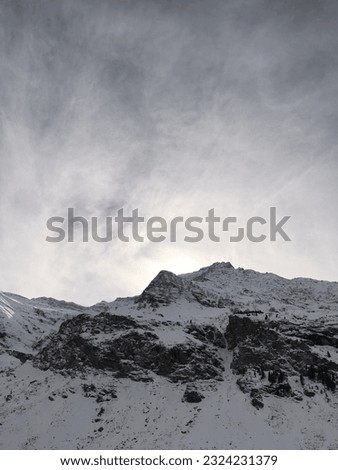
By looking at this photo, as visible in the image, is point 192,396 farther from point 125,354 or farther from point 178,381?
point 125,354

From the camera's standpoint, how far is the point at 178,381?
52781mm

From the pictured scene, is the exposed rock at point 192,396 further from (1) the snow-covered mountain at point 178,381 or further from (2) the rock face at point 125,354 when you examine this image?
(2) the rock face at point 125,354

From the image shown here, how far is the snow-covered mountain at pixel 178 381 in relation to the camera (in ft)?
141

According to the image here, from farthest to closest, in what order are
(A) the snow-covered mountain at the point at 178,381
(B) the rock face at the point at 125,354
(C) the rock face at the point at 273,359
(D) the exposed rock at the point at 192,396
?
(B) the rock face at the point at 125,354 → (C) the rock face at the point at 273,359 → (D) the exposed rock at the point at 192,396 → (A) the snow-covered mountain at the point at 178,381

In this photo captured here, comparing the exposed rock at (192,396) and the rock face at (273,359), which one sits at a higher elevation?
the rock face at (273,359)

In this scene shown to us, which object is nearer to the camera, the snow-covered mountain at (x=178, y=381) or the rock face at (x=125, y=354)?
the snow-covered mountain at (x=178, y=381)

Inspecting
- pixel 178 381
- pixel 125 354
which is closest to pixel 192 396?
pixel 178 381

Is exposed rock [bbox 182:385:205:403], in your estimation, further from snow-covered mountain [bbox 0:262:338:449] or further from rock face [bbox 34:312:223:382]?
rock face [bbox 34:312:223:382]

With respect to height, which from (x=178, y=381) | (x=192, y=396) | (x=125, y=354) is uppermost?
(x=125, y=354)

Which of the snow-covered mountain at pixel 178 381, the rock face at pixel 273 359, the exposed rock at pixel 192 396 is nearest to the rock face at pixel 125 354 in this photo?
the snow-covered mountain at pixel 178 381

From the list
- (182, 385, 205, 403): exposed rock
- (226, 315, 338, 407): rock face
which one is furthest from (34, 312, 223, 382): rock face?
(226, 315, 338, 407): rock face

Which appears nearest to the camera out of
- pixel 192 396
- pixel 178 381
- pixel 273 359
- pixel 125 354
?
pixel 192 396
